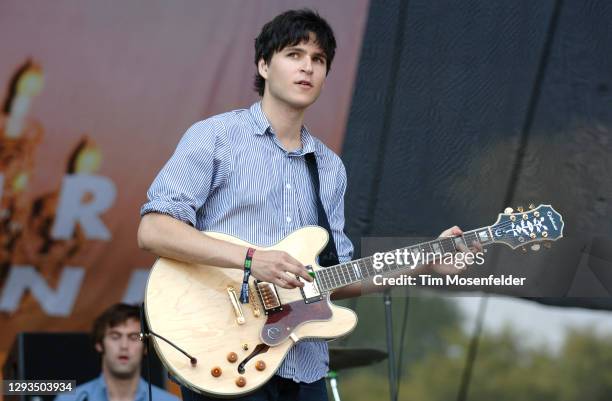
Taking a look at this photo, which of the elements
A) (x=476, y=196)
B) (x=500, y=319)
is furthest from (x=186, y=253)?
(x=500, y=319)

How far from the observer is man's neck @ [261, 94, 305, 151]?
3.00m

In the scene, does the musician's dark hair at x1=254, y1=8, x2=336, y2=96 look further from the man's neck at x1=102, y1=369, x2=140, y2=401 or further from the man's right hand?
the man's neck at x1=102, y1=369, x2=140, y2=401

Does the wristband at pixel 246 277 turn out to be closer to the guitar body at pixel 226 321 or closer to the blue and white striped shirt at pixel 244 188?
the guitar body at pixel 226 321

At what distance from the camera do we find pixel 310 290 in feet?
9.36

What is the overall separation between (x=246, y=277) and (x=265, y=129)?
45 centimetres

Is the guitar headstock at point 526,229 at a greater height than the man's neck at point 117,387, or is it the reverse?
the guitar headstock at point 526,229

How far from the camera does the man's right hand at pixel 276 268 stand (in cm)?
268

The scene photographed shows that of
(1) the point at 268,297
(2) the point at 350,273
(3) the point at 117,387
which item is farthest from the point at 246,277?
(3) the point at 117,387

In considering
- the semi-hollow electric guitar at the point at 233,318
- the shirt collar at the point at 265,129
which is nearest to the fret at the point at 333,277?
the semi-hollow electric guitar at the point at 233,318

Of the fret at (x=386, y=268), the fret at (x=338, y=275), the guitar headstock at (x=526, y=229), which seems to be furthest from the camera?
→ the guitar headstock at (x=526, y=229)

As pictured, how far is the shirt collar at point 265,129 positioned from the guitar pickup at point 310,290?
37 centimetres

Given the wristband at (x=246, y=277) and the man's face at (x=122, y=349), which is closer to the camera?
the wristband at (x=246, y=277)

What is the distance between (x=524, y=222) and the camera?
3129mm

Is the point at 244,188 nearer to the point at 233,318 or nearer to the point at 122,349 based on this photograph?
the point at 233,318
